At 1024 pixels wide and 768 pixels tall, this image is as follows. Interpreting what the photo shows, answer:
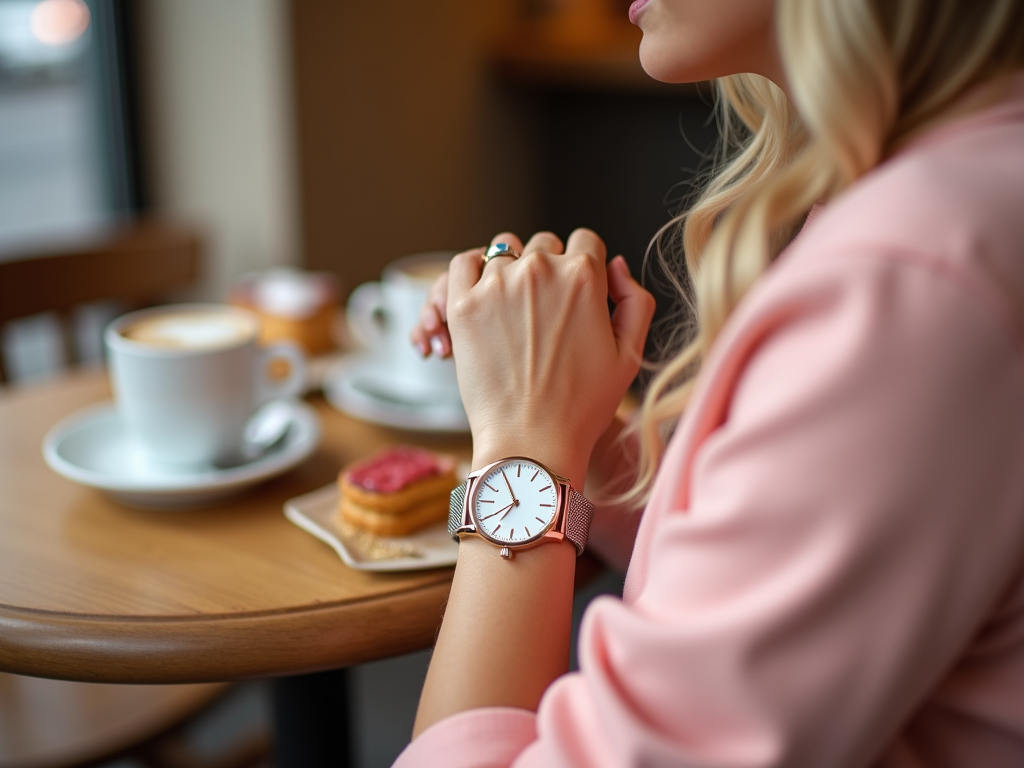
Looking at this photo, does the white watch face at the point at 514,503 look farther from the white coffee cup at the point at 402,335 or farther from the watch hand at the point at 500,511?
the white coffee cup at the point at 402,335

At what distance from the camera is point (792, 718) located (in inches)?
18.1

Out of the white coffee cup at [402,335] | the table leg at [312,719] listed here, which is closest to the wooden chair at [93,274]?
the white coffee cup at [402,335]

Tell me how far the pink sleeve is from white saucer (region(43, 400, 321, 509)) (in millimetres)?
515

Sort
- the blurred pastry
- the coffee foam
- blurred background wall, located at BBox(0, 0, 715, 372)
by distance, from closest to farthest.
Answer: the coffee foam < the blurred pastry < blurred background wall, located at BBox(0, 0, 715, 372)

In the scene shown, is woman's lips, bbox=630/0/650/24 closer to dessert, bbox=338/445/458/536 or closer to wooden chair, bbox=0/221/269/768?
dessert, bbox=338/445/458/536

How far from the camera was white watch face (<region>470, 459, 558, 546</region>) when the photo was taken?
26.9 inches

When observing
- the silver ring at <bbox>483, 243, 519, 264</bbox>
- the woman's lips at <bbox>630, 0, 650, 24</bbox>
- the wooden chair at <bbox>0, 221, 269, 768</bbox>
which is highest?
the woman's lips at <bbox>630, 0, 650, 24</bbox>

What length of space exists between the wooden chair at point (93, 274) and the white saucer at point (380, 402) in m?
0.60

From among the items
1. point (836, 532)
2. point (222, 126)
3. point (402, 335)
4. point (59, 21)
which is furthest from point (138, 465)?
point (59, 21)

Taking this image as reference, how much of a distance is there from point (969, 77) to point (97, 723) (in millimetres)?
1146

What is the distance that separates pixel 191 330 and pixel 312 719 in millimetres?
435

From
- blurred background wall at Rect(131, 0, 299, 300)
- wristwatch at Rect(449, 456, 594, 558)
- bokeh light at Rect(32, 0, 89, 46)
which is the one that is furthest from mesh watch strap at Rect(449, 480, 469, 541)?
bokeh light at Rect(32, 0, 89, 46)

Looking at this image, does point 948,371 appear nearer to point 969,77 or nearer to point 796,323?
point 796,323

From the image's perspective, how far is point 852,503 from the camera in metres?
0.44
